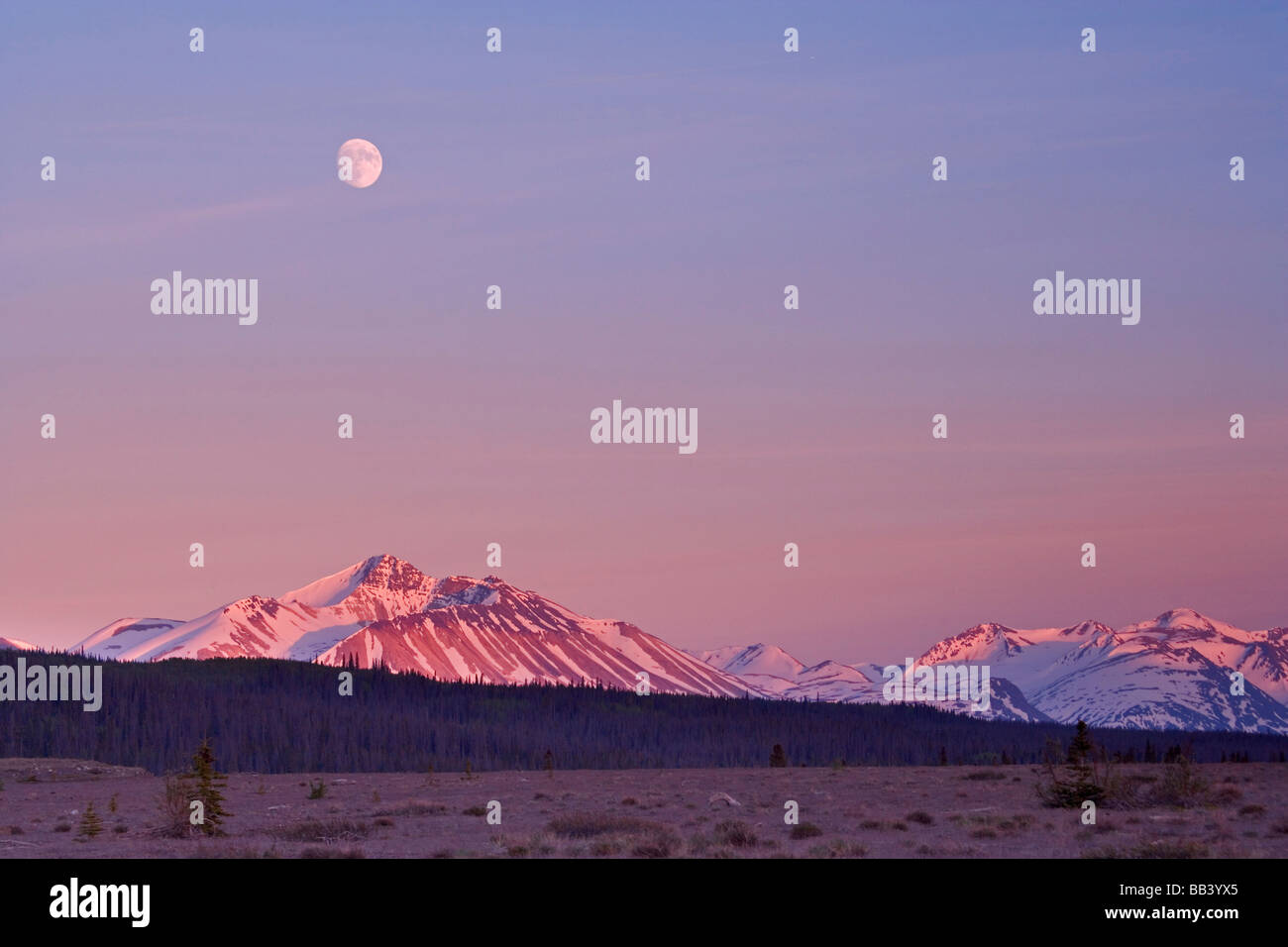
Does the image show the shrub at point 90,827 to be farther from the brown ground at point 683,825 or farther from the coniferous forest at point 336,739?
the coniferous forest at point 336,739

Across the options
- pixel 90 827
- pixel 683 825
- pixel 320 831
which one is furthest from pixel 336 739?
pixel 320 831

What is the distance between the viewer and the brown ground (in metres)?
31.7

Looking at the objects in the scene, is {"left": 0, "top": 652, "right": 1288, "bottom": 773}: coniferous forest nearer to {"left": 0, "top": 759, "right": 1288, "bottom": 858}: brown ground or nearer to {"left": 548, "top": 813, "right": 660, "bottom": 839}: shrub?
{"left": 0, "top": 759, "right": 1288, "bottom": 858}: brown ground

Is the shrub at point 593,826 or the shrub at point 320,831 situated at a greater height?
the shrub at point 593,826

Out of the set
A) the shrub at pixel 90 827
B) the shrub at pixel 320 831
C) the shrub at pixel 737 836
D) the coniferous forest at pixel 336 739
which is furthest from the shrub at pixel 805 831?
the coniferous forest at pixel 336 739


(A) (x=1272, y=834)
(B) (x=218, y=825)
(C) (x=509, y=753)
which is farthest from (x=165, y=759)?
(A) (x=1272, y=834)

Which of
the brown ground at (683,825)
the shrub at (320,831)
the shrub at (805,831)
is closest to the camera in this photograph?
the brown ground at (683,825)

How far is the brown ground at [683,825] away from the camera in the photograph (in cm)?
3172

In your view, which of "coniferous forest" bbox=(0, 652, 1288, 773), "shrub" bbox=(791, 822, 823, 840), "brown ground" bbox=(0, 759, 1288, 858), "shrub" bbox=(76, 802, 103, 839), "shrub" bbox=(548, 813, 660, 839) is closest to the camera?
"brown ground" bbox=(0, 759, 1288, 858)

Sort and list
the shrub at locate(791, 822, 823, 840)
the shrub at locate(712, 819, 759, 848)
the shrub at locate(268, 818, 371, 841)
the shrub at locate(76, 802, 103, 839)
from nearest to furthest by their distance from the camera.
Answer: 1. the shrub at locate(712, 819, 759, 848)
2. the shrub at locate(791, 822, 823, 840)
3. the shrub at locate(268, 818, 371, 841)
4. the shrub at locate(76, 802, 103, 839)

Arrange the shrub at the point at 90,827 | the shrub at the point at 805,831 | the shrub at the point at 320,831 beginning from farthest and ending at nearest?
1. the shrub at the point at 90,827
2. the shrub at the point at 320,831
3. the shrub at the point at 805,831

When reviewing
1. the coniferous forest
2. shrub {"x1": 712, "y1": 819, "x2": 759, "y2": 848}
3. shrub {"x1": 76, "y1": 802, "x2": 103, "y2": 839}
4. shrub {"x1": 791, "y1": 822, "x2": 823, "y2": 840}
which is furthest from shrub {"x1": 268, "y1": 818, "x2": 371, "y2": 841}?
the coniferous forest
